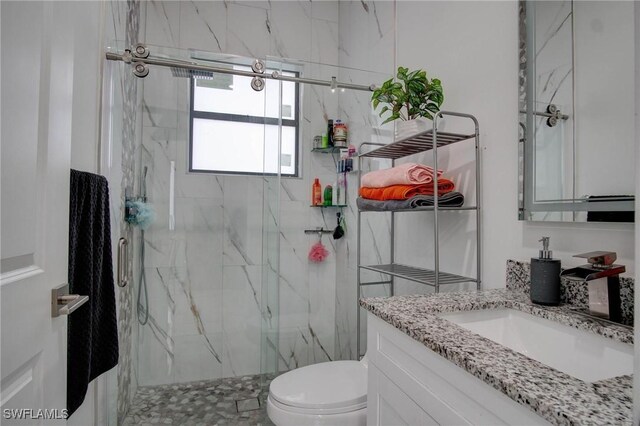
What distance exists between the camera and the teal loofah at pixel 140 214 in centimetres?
190

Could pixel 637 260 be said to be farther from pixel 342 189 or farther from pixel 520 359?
pixel 342 189

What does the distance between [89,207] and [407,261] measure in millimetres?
1524

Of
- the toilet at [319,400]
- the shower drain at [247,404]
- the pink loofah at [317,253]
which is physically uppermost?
the pink loofah at [317,253]

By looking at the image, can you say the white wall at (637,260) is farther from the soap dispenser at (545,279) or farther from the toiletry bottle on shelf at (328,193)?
the toiletry bottle on shelf at (328,193)

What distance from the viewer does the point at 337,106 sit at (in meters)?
2.24

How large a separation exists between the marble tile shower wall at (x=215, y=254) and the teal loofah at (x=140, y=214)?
0.13ft

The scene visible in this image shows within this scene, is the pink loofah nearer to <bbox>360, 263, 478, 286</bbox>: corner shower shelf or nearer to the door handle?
Result: <bbox>360, 263, 478, 286</bbox>: corner shower shelf

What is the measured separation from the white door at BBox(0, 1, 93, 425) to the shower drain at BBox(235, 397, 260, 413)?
1.38m

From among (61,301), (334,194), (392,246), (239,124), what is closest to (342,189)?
(334,194)

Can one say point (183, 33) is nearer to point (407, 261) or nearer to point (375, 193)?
point (375, 193)

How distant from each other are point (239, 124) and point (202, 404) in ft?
5.81

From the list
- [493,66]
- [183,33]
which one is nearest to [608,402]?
[493,66]

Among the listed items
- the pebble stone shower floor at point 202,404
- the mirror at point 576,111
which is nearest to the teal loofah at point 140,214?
the pebble stone shower floor at point 202,404

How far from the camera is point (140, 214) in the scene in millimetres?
1931
